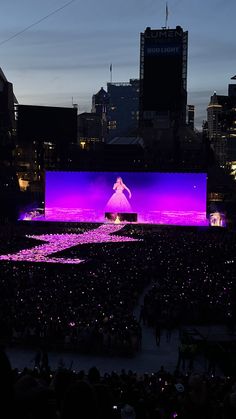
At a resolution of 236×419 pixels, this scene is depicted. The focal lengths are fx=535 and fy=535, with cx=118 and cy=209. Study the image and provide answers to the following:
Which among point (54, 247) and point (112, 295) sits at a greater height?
point (54, 247)

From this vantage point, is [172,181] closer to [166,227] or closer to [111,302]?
[166,227]

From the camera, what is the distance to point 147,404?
23.5ft

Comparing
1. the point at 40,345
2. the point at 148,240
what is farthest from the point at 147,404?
the point at 148,240

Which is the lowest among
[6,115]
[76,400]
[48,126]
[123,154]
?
[76,400]

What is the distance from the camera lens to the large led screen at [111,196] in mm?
44031

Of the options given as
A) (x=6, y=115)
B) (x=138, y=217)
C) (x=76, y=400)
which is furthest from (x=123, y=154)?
(x=76, y=400)

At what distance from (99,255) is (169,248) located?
393 cm

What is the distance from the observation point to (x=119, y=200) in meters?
45.3

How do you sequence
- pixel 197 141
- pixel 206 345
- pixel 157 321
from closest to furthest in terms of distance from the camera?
pixel 206 345
pixel 157 321
pixel 197 141

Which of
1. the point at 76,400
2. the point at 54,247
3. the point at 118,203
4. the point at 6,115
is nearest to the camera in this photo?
the point at 76,400

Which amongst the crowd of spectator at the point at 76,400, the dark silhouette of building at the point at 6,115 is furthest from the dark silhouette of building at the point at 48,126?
the crowd of spectator at the point at 76,400

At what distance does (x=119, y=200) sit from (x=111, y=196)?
0.80 metres

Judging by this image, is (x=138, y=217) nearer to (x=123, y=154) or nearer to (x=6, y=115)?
(x=123, y=154)

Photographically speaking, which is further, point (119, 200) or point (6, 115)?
point (6, 115)
